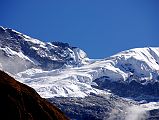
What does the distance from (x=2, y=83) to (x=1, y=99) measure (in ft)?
13.6

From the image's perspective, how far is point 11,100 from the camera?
94875mm

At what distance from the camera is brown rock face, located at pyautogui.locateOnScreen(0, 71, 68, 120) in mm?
93188

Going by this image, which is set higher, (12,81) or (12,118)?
(12,81)

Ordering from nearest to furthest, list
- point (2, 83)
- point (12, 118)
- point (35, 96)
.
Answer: point (12, 118)
point (2, 83)
point (35, 96)

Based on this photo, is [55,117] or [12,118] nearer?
[12,118]

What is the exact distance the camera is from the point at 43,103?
105562 mm

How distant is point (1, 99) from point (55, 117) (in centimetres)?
1343

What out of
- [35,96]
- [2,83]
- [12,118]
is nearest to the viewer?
[12,118]

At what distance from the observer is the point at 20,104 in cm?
9619

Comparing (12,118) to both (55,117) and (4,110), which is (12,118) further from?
(55,117)

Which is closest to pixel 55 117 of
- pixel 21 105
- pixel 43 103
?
pixel 43 103

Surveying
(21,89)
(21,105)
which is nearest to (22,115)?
(21,105)

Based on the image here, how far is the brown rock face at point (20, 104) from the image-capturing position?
306 feet

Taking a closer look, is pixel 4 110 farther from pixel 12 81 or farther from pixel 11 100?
pixel 12 81
